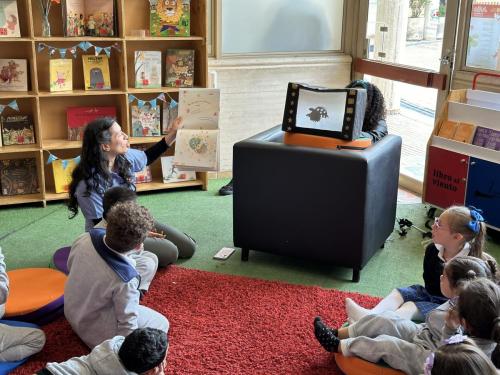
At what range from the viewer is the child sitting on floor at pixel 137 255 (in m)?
2.74

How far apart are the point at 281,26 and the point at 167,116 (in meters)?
1.19

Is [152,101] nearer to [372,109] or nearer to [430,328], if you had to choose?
[372,109]

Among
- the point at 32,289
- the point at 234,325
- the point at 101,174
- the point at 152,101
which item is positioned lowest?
the point at 234,325

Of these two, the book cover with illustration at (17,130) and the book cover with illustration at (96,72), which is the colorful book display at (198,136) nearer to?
the book cover with illustration at (96,72)

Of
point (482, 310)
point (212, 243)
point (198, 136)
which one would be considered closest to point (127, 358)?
point (482, 310)

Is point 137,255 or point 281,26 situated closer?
point 137,255

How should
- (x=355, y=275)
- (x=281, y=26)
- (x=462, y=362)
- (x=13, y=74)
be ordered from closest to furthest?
(x=462, y=362) < (x=355, y=275) < (x=13, y=74) < (x=281, y=26)

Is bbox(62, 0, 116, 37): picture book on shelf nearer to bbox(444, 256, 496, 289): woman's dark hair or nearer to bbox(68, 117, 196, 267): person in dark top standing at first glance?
→ bbox(68, 117, 196, 267): person in dark top standing

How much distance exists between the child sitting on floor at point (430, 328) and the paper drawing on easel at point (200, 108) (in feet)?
5.49

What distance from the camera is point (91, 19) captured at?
4.17 m

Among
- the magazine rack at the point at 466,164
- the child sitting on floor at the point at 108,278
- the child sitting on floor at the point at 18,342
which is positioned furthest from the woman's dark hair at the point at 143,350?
the magazine rack at the point at 466,164

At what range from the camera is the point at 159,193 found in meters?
4.57

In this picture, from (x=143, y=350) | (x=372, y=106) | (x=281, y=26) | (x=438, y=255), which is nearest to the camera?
(x=143, y=350)

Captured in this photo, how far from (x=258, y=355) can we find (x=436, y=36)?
2.84 metres
